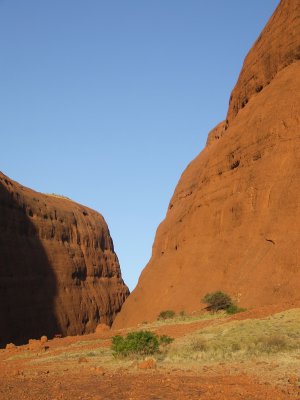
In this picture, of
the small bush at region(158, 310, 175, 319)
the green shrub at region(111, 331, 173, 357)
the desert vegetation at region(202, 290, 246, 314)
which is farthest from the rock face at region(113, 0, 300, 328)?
the green shrub at region(111, 331, 173, 357)

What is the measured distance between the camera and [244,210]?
101ft

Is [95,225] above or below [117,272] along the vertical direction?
above

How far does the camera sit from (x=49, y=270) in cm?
5856

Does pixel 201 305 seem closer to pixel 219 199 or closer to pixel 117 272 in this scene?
pixel 219 199

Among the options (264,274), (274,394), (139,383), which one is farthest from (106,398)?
(264,274)

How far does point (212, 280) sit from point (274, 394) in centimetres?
2332

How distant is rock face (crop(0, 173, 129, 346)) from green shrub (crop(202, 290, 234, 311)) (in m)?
27.4

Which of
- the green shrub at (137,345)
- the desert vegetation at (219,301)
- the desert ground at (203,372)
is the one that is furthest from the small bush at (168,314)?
the green shrub at (137,345)

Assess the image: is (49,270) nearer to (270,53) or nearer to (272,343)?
(270,53)

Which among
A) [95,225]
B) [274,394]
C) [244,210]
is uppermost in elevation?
[95,225]

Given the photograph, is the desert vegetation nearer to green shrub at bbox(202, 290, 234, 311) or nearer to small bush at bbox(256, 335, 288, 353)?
green shrub at bbox(202, 290, 234, 311)

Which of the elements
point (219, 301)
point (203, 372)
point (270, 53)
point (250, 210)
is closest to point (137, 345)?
point (203, 372)

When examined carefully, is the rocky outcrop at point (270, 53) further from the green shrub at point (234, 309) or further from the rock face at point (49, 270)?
the rock face at point (49, 270)

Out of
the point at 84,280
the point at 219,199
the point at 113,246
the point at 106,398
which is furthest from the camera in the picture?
the point at 113,246
